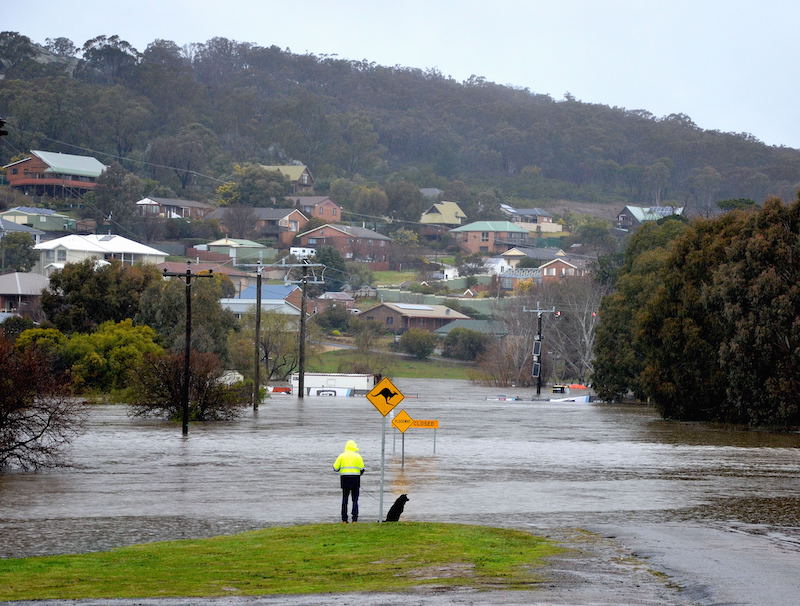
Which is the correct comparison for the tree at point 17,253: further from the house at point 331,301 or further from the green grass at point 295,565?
the green grass at point 295,565

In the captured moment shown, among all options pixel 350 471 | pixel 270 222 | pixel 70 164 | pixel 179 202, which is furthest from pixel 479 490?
pixel 70 164

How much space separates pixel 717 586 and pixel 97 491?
661 inches

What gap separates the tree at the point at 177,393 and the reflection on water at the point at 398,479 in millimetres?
1383

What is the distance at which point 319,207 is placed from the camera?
193 m

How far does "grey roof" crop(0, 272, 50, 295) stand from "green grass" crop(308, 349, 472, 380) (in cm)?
2517

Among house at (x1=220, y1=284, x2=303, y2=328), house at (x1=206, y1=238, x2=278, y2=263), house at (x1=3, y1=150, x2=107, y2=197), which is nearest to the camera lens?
house at (x1=220, y1=284, x2=303, y2=328)

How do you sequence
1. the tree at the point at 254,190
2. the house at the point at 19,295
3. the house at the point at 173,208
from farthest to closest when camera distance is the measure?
the tree at the point at 254,190 < the house at the point at 173,208 < the house at the point at 19,295

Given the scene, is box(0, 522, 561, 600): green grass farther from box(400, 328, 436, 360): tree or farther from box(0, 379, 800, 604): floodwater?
box(400, 328, 436, 360): tree

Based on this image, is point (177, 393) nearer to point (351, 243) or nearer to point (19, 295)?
point (19, 295)

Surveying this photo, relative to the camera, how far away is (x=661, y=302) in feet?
216

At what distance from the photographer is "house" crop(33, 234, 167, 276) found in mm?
127312

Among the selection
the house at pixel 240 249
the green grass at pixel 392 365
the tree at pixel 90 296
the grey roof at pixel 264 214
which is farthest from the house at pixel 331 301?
the tree at pixel 90 296

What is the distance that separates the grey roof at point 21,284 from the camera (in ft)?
360

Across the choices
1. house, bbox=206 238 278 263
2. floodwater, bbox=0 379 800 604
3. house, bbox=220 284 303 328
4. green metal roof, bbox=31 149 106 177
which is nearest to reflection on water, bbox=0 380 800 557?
floodwater, bbox=0 379 800 604
